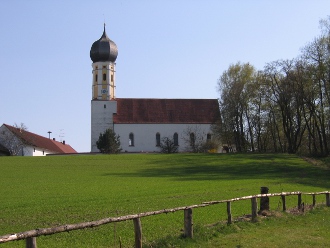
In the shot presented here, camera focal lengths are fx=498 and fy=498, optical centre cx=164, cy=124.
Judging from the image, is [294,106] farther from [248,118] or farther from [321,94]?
[248,118]

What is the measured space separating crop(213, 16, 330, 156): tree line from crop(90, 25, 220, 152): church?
13174 mm

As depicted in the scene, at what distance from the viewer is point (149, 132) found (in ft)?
284

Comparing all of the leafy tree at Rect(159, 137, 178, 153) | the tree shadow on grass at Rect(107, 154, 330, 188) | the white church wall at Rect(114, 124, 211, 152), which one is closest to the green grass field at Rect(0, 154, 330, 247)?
the tree shadow on grass at Rect(107, 154, 330, 188)

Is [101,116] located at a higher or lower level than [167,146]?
higher

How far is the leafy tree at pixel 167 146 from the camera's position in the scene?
8019cm

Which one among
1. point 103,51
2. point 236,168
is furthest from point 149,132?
point 236,168

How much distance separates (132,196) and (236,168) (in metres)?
24.0

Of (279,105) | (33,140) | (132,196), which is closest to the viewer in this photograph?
(132,196)

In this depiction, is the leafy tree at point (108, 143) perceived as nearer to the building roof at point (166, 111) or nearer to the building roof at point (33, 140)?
the building roof at point (166, 111)

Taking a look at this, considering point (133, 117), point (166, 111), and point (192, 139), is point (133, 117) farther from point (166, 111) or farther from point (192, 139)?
point (192, 139)

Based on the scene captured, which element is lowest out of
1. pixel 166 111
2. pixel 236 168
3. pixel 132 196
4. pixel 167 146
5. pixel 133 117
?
pixel 132 196

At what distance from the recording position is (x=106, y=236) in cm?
1359

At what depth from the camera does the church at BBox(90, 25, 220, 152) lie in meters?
85.3

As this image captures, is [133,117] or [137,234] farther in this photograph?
[133,117]
